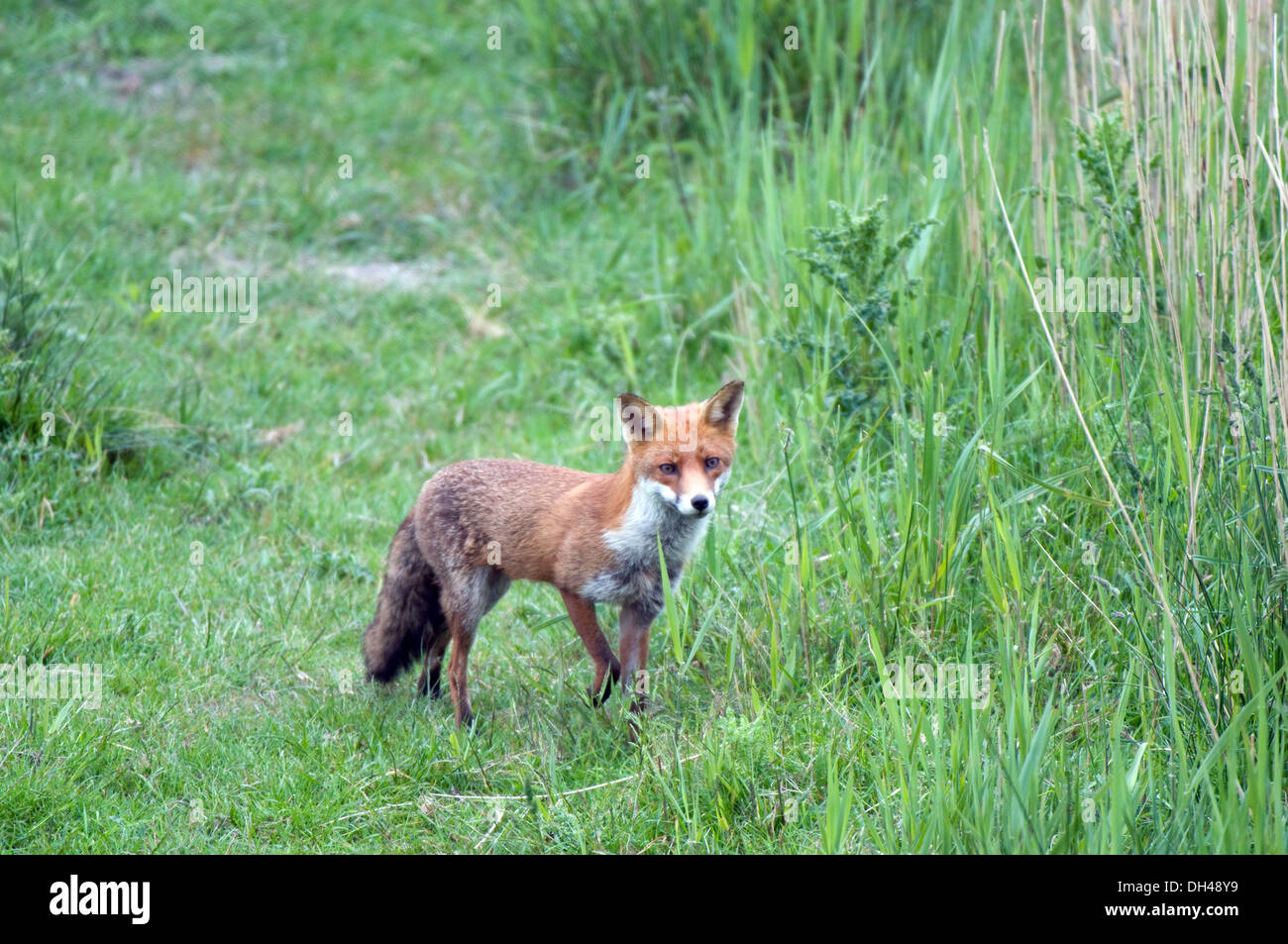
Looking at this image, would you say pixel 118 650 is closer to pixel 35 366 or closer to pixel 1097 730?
pixel 35 366

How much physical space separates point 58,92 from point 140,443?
18.1 ft

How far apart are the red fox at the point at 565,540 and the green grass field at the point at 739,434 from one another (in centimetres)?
19

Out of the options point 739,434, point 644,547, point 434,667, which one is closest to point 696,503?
point 644,547

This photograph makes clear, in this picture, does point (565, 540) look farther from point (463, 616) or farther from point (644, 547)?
point (463, 616)

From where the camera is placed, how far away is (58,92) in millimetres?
10766

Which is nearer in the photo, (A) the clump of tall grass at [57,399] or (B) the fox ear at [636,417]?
(B) the fox ear at [636,417]

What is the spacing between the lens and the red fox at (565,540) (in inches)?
180

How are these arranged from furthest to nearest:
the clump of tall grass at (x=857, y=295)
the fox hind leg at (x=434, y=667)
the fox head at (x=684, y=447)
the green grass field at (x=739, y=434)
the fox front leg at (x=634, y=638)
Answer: the clump of tall grass at (x=857, y=295), the fox hind leg at (x=434, y=667), the fox front leg at (x=634, y=638), the fox head at (x=684, y=447), the green grass field at (x=739, y=434)

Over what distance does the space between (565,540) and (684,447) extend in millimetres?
637

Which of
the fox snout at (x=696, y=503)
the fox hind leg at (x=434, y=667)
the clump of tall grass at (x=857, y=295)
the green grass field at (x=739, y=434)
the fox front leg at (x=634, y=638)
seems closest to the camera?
the green grass field at (x=739, y=434)

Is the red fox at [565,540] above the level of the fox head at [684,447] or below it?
below

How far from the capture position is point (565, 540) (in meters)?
4.78

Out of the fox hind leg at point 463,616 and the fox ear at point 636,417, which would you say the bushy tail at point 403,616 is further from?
the fox ear at point 636,417

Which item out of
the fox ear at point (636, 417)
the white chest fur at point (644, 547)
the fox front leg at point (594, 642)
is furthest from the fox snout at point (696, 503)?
the fox front leg at point (594, 642)
